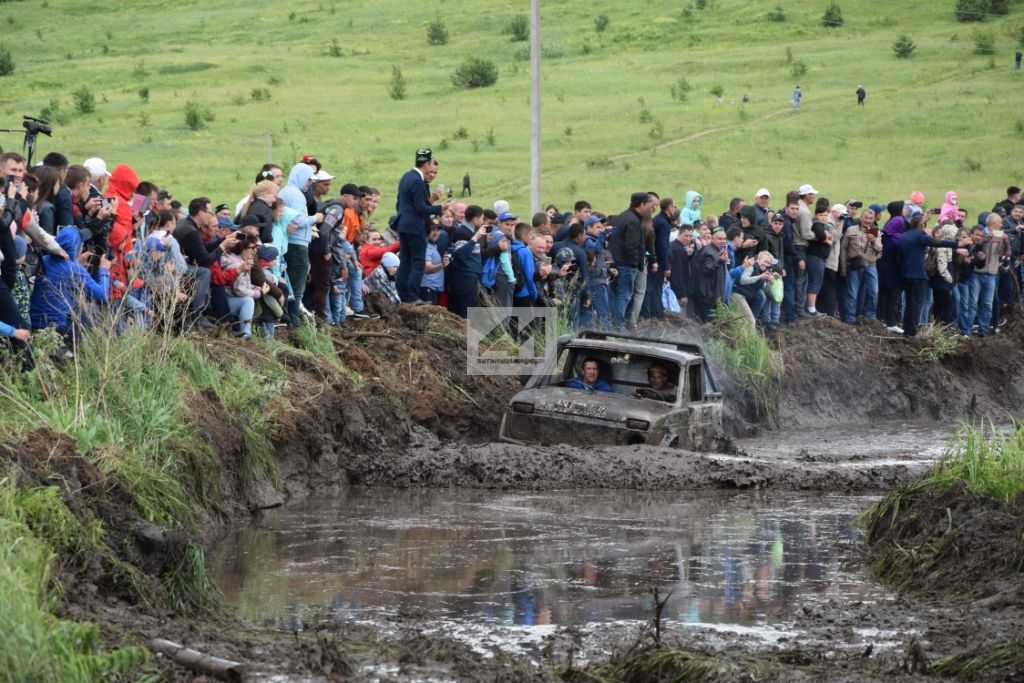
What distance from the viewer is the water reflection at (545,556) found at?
38.8 ft

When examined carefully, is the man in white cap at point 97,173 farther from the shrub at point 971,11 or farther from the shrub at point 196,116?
the shrub at point 971,11

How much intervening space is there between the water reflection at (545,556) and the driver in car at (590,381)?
1980 millimetres

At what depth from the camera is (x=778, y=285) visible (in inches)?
989

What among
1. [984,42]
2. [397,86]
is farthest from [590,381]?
[984,42]

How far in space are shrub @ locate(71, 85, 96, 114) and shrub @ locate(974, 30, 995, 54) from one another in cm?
4179

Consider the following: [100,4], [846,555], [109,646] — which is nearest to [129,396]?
[109,646]

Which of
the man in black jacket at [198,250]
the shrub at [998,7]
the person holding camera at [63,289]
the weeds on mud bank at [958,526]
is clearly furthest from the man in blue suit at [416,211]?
the shrub at [998,7]

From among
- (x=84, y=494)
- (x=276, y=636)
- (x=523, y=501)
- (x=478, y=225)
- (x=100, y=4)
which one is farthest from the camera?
(x=100, y=4)

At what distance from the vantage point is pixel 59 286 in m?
14.3

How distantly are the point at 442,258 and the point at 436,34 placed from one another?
220ft

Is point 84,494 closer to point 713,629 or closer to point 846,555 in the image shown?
point 713,629

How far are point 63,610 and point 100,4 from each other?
312 feet

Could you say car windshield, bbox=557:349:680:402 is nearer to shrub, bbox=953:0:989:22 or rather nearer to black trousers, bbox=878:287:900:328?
black trousers, bbox=878:287:900:328

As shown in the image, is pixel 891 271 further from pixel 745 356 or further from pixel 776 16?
pixel 776 16
